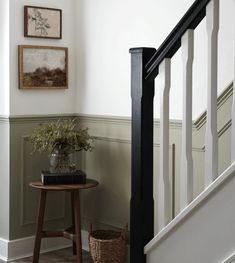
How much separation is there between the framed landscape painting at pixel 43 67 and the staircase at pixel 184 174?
66.6 inches

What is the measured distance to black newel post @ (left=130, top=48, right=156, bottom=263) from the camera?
226cm

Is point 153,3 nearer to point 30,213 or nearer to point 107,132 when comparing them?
point 107,132

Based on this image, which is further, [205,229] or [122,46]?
[122,46]

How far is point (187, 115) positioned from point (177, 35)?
317 millimetres

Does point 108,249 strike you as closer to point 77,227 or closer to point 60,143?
point 77,227

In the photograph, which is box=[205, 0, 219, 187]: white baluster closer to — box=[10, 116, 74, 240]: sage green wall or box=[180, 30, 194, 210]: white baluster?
box=[180, 30, 194, 210]: white baluster

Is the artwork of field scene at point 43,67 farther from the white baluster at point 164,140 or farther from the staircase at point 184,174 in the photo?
the white baluster at point 164,140

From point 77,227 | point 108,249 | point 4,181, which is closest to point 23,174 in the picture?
point 4,181

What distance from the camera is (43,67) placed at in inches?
154

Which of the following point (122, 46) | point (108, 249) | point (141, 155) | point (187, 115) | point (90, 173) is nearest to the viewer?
point (187, 115)

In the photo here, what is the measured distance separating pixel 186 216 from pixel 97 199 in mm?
1983

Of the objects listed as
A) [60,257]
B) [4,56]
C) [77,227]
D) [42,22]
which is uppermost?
[42,22]

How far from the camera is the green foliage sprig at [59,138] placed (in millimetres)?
3600

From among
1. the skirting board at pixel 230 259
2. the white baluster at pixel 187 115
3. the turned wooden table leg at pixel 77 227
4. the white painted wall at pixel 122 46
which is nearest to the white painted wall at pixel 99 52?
the white painted wall at pixel 122 46
